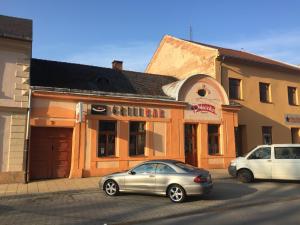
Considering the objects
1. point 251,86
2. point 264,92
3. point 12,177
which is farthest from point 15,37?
point 264,92

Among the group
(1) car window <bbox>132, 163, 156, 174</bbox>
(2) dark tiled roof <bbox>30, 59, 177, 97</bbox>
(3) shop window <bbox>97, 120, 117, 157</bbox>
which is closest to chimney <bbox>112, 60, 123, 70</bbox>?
(2) dark tiled roof <bbox>30, 59, 177, 97</bbox>

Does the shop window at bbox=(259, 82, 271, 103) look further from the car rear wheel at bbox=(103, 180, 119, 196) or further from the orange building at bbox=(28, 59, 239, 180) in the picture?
the car rear wheel at bbox=(103, 180, 119, 196)

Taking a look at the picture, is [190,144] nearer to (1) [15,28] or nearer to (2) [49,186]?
(2) [49,186]

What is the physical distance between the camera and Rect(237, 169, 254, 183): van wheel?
1477cm

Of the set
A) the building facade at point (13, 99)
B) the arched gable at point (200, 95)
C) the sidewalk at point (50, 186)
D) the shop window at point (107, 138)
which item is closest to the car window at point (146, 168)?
the sidewalk at point (50, 186)

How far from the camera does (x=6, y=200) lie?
440 inches

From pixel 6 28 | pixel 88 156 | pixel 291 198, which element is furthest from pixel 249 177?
pixel 6 28

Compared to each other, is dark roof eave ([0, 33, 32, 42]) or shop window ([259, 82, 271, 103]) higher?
dark roof eave ([0, 33, 32, 42])

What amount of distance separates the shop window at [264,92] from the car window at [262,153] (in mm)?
10547

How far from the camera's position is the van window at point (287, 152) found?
46.0 ft

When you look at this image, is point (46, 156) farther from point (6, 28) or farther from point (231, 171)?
Result: point (231, 171)

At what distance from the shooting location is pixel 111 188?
11.6 metres

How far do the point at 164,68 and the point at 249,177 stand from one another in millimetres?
15377

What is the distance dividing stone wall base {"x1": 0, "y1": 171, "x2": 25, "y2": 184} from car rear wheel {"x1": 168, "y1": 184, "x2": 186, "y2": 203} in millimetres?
7271
